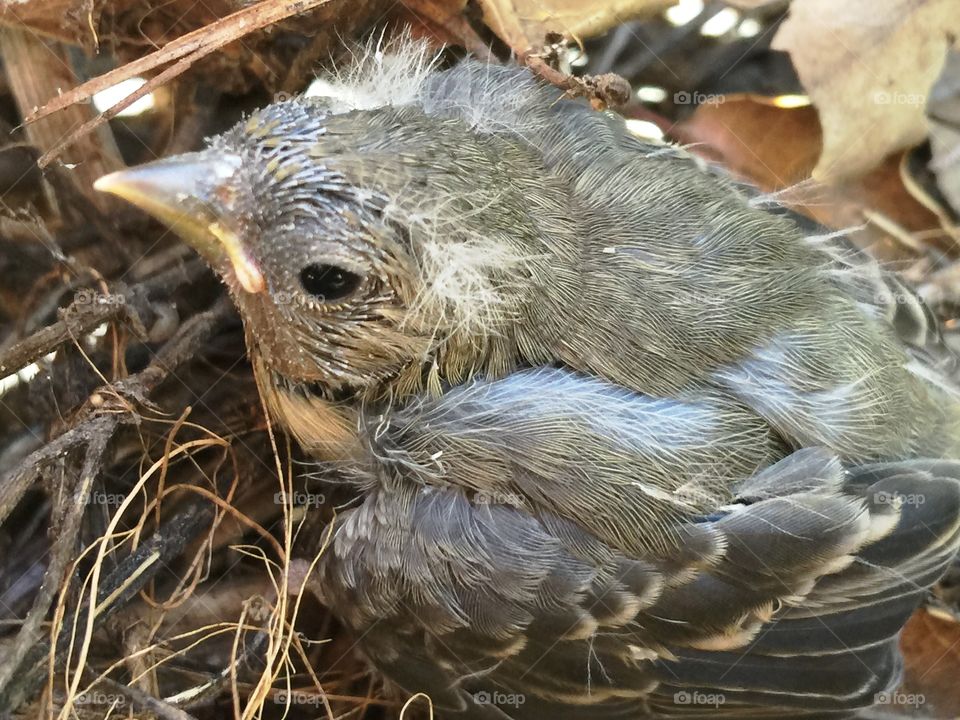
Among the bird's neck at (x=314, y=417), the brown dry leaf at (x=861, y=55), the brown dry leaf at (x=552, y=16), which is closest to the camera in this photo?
the bird's neck at (x=314, y=417)

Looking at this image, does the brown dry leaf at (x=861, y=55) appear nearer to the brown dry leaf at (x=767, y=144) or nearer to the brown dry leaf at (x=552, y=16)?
the brown dry leaf at (x=767, y=144)

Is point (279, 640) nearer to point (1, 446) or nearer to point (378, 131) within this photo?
point (1, 446)

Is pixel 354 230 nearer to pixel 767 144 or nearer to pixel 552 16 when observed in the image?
pixel 552 16

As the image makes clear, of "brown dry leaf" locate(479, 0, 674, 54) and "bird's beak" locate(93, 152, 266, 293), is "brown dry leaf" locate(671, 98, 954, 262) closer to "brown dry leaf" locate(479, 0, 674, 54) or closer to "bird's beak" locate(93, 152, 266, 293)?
"brown dry leaf" locate(479, 0, 674, 54)

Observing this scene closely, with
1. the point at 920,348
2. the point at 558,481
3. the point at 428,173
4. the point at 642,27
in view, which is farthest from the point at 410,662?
the point at 642,27

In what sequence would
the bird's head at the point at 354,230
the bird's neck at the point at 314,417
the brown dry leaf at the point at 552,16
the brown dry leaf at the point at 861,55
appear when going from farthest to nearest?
the brown dry leaf at the point at 861,55 < the brown dry leaf at the point at 552,16 < the bird's neck at the point at 314,417 < the bird's head at the point at 354,230

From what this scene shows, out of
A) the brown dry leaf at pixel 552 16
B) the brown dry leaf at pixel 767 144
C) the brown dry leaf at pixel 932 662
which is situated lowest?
the brown dry leaf at pixel 932 662

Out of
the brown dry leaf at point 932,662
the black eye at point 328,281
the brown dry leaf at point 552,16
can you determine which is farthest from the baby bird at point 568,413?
the brown dry leaf at point 932,662

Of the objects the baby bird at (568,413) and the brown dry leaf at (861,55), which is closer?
the baby bird at (568,413)
